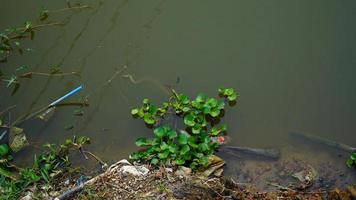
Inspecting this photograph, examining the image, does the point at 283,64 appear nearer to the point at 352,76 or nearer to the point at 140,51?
the point at 352,76

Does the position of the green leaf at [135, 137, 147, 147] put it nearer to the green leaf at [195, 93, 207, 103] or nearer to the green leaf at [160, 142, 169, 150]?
the green leaf at [160, 142, 169, 150]

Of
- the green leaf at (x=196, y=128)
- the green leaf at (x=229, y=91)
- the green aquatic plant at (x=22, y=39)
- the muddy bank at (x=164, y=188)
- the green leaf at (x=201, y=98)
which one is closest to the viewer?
the muddy bank at (x=164, y=188)

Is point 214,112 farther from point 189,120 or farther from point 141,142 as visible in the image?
point 141,142

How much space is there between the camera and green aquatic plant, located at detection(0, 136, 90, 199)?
10.2 ft

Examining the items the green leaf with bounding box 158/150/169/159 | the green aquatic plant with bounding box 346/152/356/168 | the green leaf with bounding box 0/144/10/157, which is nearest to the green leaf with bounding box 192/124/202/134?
the green leaf with bounding box 158/150/169/159

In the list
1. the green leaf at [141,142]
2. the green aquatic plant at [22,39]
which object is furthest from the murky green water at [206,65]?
the green leaf at [141,142]

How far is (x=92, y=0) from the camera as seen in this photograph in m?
3.88

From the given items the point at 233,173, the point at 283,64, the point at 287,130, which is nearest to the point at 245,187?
the point at 233,173

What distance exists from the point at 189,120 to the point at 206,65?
0.61 m

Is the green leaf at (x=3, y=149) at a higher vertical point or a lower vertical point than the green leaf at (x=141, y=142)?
lower

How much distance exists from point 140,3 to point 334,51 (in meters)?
1.56

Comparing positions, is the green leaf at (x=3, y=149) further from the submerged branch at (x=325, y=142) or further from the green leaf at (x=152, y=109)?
the submerged branch at (x=325, y=142)

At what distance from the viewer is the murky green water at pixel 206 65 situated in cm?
351

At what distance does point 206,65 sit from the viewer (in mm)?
3674
